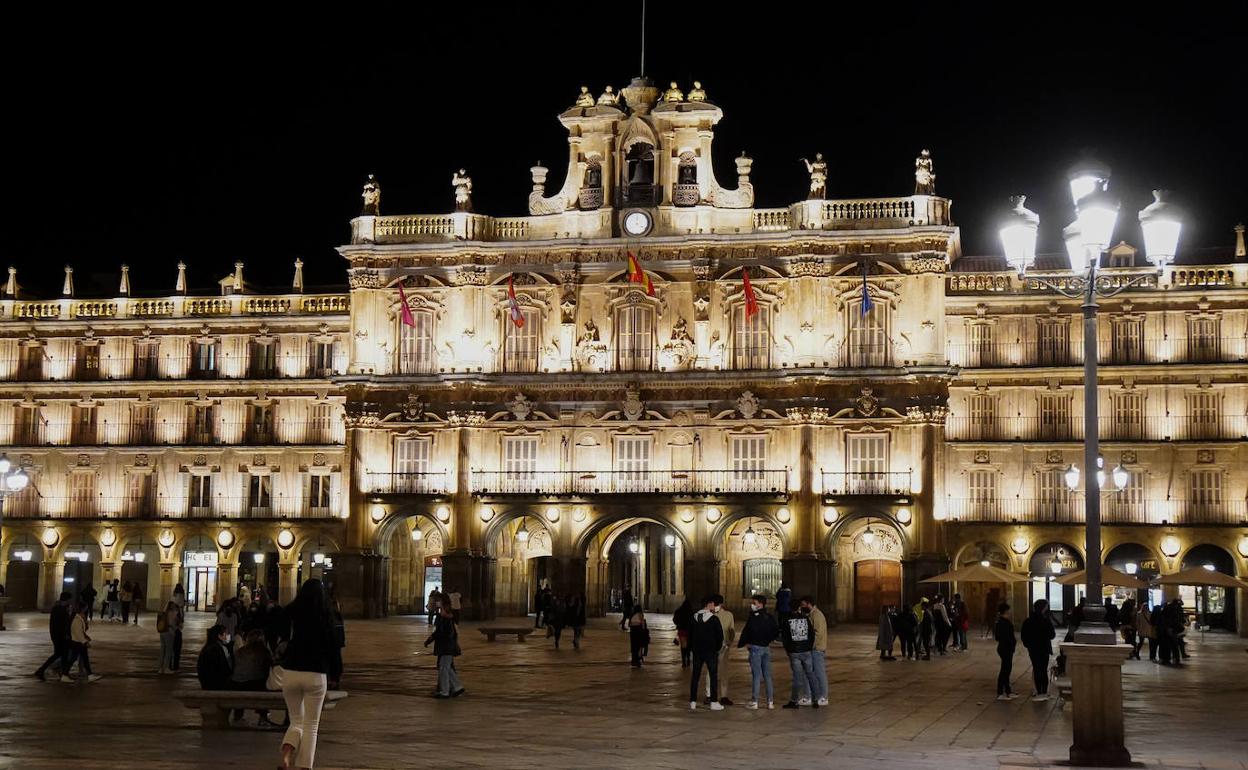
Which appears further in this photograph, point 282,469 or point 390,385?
point 282,469

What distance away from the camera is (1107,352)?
6222 cm

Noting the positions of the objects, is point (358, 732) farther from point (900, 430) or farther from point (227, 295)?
point (227, 295)

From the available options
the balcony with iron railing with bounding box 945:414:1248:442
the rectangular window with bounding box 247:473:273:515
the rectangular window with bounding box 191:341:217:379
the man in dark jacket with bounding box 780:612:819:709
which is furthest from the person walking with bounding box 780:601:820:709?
the rectangular window with bounding box 191:341:217:379

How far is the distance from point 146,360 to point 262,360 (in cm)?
528

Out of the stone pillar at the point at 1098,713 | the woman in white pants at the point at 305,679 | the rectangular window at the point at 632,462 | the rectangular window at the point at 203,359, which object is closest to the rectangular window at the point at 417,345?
the rectangular window at the point at 632,462

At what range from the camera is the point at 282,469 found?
68.9 metres

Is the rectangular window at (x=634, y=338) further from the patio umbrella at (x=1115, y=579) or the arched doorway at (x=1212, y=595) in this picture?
the patio umbrella at (x=1115, y=579)

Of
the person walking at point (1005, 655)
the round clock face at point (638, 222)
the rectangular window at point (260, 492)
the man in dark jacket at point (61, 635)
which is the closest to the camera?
the person walking at point (1005, 655)

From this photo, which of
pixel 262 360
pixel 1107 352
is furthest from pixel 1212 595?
pixel 262 360

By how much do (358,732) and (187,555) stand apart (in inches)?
1962

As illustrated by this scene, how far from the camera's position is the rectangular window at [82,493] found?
70250 mm

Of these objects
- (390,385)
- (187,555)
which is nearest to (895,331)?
(390,385)

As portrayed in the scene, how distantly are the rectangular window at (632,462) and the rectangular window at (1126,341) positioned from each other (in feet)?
59.1

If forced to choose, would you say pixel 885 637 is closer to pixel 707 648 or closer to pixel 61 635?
pixel 707 648
